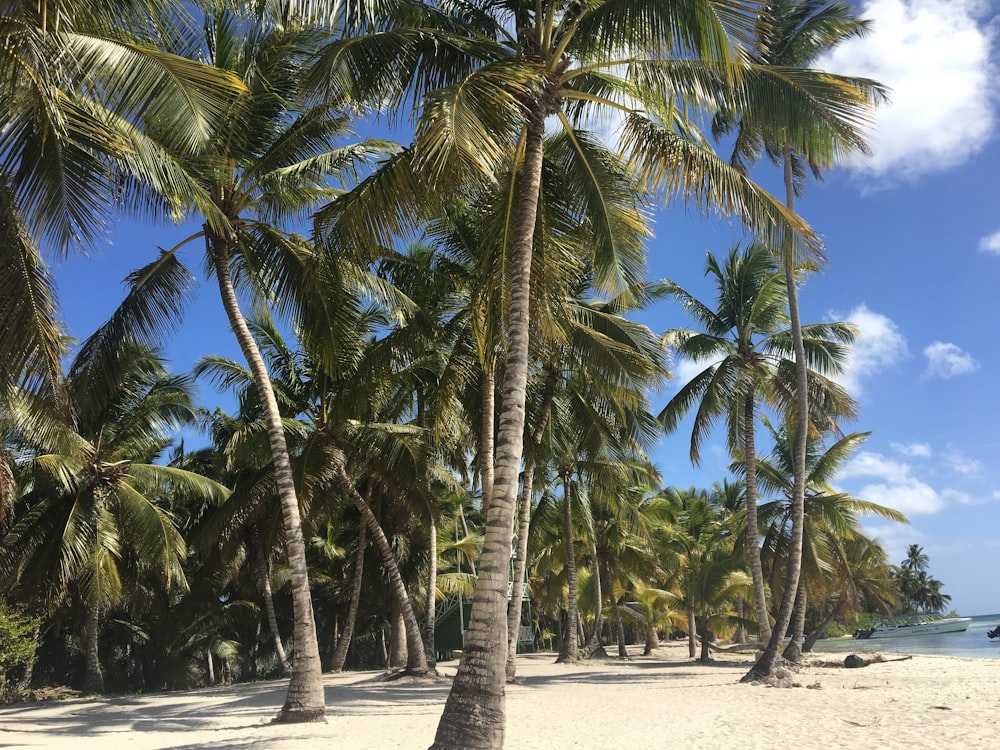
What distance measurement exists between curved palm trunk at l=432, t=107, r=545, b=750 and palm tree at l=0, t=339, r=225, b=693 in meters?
12.5

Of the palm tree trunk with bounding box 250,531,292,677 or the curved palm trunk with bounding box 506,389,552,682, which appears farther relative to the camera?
the palm tree trunk with bounding box 250,531,292,677

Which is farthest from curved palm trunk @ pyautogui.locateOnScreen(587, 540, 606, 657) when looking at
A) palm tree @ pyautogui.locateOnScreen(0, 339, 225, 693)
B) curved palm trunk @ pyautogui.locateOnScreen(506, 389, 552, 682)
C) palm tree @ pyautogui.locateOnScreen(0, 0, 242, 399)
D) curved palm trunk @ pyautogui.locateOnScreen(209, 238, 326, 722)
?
palm tree @ pyautogui.locateOnScreen(0, 0, 242, 399)

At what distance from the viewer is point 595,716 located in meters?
11.6

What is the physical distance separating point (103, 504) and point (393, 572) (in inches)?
315

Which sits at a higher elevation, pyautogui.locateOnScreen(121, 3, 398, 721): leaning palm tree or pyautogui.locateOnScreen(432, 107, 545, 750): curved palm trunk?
pyautogui.locateOnScreen(121, 3, 398, 721): leaning palm tree

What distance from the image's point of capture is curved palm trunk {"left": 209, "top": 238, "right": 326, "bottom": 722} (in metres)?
10.3

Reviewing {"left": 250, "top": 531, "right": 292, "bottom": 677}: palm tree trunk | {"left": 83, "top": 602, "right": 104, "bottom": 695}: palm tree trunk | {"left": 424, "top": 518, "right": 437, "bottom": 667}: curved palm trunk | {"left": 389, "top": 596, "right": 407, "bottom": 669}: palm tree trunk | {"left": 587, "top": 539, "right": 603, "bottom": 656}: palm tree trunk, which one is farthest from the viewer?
{"left": 587, "top": 539, "right": 603, "bottom": 656}: palm tree trunk

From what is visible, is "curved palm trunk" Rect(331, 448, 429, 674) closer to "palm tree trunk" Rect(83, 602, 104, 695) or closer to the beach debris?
"palm tree trunk" Rect(83, 602, 104, 695)

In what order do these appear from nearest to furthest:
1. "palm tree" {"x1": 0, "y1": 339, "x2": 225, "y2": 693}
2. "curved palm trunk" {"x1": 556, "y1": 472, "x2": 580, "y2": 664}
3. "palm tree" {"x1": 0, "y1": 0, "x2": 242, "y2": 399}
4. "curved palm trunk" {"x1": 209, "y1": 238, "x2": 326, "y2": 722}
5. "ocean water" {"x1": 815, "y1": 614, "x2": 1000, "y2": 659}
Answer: "palm tree" {"x1": 0, "y1": 0, "x2": 242, "y2": 399} < "curved palm trunk" {"x1": 209, "y1": 238, "x2": 326, "y2": 722} < "palm tree" {"x1": 0, "y1": 339, "x2": 225, "y2": 693} < "curved palm trunk" {"x1": 556, "y1": 472, "x2": 580, "y2": 664} < "ocean water" {"x1": 815, "y1": 614, "x2": 1000, "y2": 659}

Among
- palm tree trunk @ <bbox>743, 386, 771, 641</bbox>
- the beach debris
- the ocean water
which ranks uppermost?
palm tree trunk @ <bbox>743, 386, 771, 641</bbox>

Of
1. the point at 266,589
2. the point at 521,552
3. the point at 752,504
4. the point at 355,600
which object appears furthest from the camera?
the point at 266,589

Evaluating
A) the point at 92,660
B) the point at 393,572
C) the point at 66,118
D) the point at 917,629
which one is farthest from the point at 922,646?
the point at 66,118

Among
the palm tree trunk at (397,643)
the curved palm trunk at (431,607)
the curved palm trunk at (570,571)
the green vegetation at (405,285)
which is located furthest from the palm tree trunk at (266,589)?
the curved palm trunk at (570,571)

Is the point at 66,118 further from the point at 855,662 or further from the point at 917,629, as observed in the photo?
the point at 917,629
